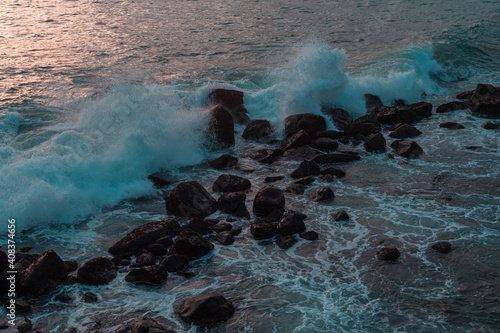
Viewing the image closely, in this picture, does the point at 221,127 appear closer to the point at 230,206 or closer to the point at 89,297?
the point at 230,206

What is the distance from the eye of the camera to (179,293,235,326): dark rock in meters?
5.06

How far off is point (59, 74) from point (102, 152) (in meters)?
6.13

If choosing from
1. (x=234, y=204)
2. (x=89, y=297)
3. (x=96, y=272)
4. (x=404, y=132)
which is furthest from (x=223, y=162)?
(x=89, y=297)

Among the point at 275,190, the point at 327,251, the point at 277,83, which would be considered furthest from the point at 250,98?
the point at 327,251

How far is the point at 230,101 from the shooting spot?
40.2 ft

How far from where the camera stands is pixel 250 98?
1289 cm

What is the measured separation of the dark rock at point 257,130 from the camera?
11.1 meters

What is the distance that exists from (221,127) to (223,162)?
1.34 metres

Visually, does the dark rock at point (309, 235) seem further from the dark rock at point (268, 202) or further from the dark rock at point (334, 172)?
the dark rock at point (334, 172)

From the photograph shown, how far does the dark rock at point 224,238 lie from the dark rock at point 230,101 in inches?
224

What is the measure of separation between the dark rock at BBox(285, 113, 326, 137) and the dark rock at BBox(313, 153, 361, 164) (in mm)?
1457

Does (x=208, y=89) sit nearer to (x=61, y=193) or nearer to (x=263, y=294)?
(x=61, y=193)

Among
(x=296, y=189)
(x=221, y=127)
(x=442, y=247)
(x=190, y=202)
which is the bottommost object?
(x=442, y=247)

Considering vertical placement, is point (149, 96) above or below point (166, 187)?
above
